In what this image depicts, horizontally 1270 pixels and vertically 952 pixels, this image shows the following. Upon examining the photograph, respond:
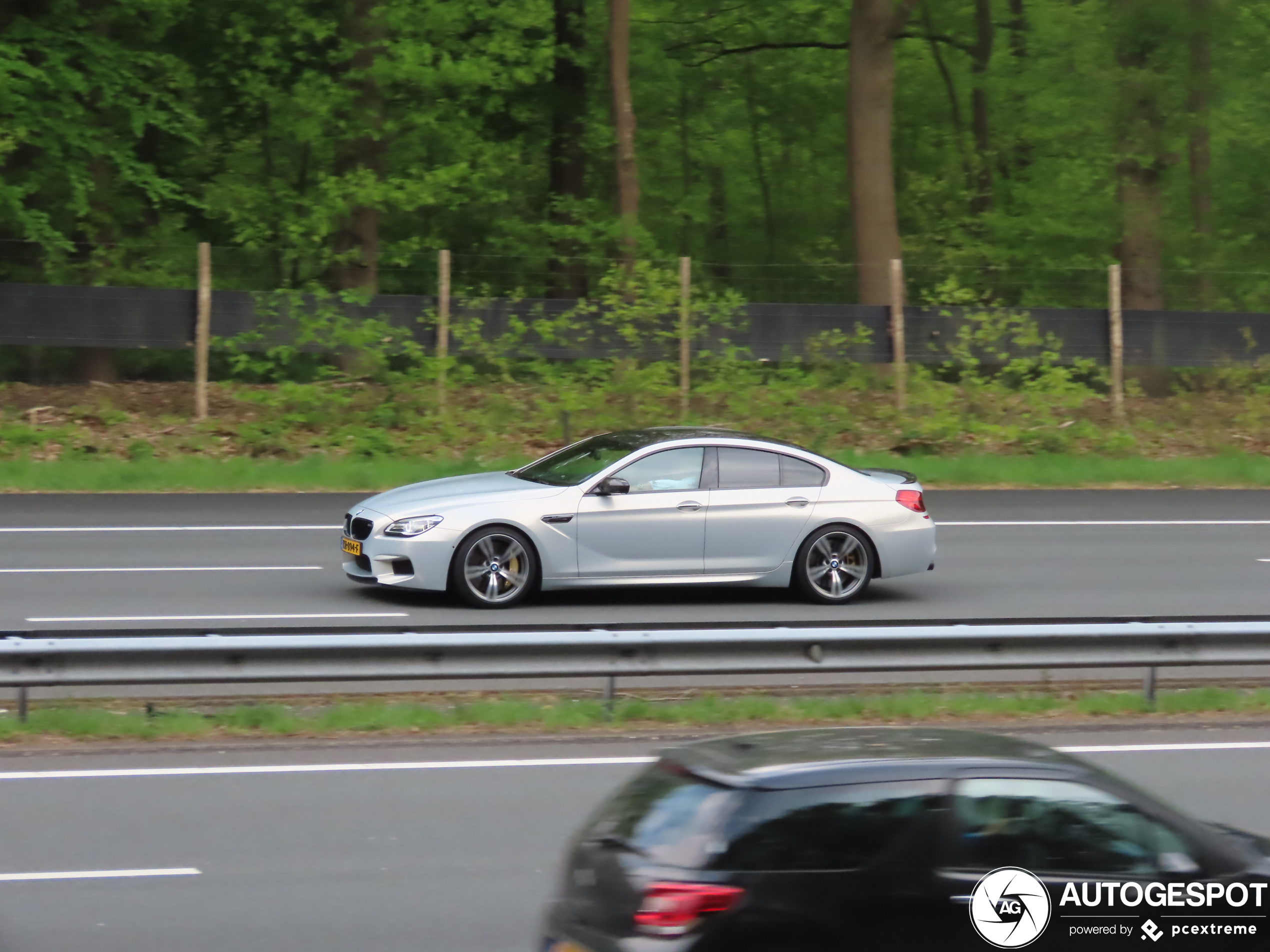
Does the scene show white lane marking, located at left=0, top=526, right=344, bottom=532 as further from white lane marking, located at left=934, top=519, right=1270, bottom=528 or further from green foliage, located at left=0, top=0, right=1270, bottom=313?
white lane marking, located at left=934, top=519, right=1270, bottom=528

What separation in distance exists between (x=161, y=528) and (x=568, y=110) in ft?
60.3

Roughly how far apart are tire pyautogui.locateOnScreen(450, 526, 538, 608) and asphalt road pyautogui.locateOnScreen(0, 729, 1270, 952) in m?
3.63

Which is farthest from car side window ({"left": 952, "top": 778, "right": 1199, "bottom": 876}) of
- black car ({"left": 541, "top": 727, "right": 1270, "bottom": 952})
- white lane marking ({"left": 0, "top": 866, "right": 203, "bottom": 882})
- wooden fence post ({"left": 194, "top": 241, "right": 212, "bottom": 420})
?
wooden fence post ({"left": 194, "top": 241, "right": 212, "bottom": 420})

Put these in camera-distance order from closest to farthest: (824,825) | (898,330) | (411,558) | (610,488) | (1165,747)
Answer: (824,825) < (1165,747) < (411,558) < (610,488) < (898,330)

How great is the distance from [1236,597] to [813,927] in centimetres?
1047

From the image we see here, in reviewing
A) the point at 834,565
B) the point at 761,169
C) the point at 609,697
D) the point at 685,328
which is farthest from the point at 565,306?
the point at 761,169

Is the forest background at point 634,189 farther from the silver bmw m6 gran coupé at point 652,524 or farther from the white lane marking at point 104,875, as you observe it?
the white lane marking at point 104,875

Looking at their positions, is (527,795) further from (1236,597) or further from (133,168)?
(133,168)

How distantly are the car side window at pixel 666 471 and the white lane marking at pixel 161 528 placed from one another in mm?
4650

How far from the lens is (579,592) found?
45.3 ft

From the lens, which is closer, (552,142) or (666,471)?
(666,471)

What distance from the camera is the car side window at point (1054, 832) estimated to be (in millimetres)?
4688

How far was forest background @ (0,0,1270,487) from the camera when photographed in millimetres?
23219

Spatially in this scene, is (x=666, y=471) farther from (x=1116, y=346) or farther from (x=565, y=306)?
(x=1116, y=346)
